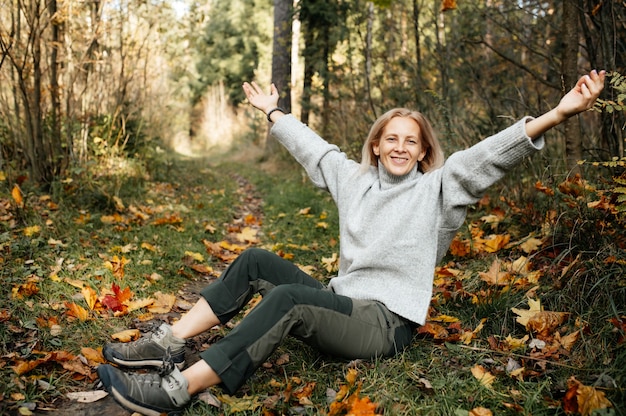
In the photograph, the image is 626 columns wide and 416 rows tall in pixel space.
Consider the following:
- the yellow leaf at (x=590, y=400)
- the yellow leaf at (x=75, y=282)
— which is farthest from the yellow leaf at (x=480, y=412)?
the yellow leaf at (x=75, y=282)

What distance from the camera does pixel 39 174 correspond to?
16.8ft

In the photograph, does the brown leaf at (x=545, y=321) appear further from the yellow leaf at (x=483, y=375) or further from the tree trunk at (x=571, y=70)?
the tree trunk at (x=571, y=70)

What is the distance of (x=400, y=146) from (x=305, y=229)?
2898 millimetres

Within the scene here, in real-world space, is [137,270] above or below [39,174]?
below

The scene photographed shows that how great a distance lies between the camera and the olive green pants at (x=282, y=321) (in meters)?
2.05

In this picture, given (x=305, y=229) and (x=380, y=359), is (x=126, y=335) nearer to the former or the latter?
(x=380, y=359)

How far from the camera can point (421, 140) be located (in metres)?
2.62

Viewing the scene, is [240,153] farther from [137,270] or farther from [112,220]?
[137,270]

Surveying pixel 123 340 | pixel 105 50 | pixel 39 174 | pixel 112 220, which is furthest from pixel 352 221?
pixel 105 50

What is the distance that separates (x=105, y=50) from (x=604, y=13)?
5.39m

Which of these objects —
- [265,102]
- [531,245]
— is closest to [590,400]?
[531,245]

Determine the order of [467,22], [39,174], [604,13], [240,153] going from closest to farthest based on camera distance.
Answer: [604,13], [39,174], [467,22], [240,153]

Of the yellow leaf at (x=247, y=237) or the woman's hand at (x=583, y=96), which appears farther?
the yellow leaf at (x=247, y=237)

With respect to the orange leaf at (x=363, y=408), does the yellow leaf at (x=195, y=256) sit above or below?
above
